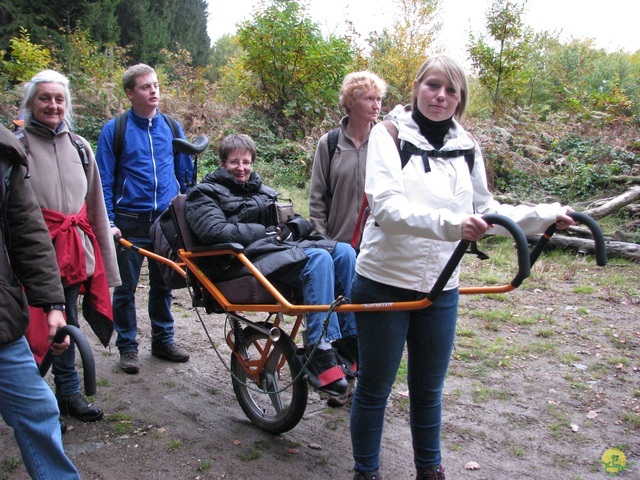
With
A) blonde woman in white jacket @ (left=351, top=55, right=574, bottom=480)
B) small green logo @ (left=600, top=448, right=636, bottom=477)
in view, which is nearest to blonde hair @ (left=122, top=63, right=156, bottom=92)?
blonde woman in white jacket @ (left=351, top=55, right=574, bottom=480)

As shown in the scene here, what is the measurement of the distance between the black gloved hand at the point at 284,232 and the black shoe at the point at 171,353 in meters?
Answer: 1.75

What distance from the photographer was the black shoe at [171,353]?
4.85 m

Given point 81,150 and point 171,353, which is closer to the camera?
point 81,150

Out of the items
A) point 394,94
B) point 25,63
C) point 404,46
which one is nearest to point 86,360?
point 394,94

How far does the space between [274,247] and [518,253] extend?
68.9 inches

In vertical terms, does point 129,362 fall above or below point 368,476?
below

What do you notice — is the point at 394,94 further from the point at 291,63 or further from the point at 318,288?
the point at 318,288

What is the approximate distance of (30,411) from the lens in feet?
7.05

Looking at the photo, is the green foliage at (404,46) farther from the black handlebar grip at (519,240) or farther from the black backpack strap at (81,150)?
the black handlebar grip at (519,240)

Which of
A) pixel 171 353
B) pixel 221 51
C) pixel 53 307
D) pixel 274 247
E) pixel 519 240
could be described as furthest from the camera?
pixel 221 51

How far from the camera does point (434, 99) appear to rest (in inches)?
98.9

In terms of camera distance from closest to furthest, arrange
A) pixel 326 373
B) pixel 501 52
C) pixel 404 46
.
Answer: pixel 326 373, pixel 501 52, pixel 404 46

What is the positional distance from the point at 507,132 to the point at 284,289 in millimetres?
9536

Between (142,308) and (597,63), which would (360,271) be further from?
(597,63)
